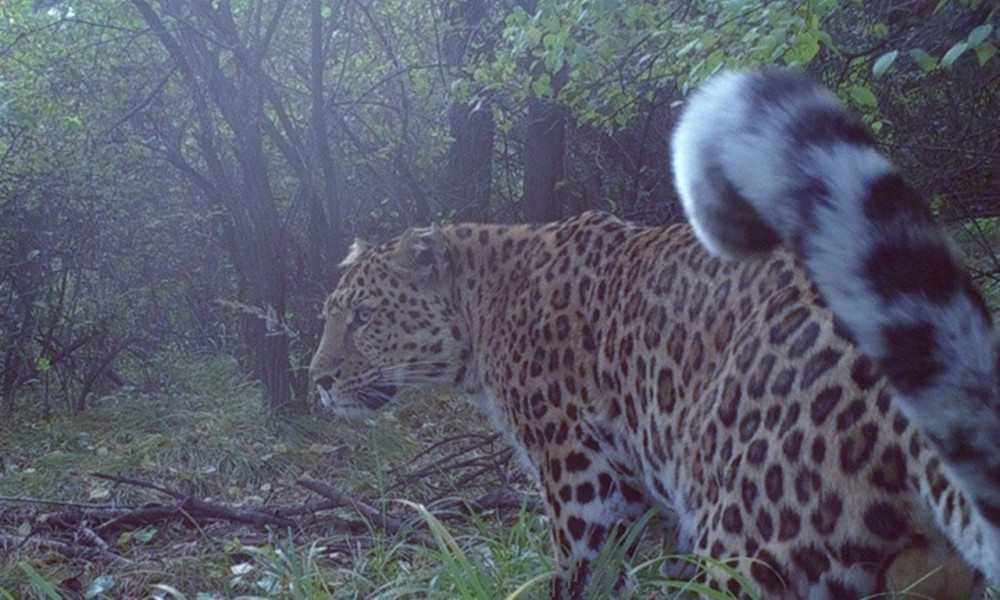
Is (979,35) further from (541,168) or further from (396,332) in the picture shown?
(541,168)

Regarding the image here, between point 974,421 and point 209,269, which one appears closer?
point 974,421

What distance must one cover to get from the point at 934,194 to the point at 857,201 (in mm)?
6665

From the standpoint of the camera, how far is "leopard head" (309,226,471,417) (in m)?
5.09

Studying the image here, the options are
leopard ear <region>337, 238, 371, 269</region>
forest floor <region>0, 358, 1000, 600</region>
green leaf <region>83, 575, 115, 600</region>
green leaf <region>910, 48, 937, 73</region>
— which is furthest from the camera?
leopard ear <region>337, 238, 371, 269</region>

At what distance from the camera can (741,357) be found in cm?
333

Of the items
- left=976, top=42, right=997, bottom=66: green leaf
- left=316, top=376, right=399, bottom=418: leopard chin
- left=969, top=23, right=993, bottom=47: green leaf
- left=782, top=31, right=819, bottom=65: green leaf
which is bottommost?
left=316, top=376, right=399, bottom=418: leopard chin

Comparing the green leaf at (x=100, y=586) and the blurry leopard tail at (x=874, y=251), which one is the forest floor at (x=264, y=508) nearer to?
the green leaf at (x=100, y=586)

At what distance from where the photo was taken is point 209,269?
12523 millimetres

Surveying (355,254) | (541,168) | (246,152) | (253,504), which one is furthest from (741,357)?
(541,168)

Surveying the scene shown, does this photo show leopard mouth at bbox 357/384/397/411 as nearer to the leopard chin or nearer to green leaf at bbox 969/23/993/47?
the leopard chin

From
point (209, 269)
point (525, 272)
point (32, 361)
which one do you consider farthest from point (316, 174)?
point (525, 272)

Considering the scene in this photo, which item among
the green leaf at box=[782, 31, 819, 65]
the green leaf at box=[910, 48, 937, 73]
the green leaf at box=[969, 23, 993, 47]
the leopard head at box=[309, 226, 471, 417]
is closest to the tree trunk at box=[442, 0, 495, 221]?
the leopard head at box=[309, 226, 471, 417]

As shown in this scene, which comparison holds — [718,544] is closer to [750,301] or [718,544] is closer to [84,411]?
[750,301]

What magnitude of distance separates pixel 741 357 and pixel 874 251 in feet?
5.40
